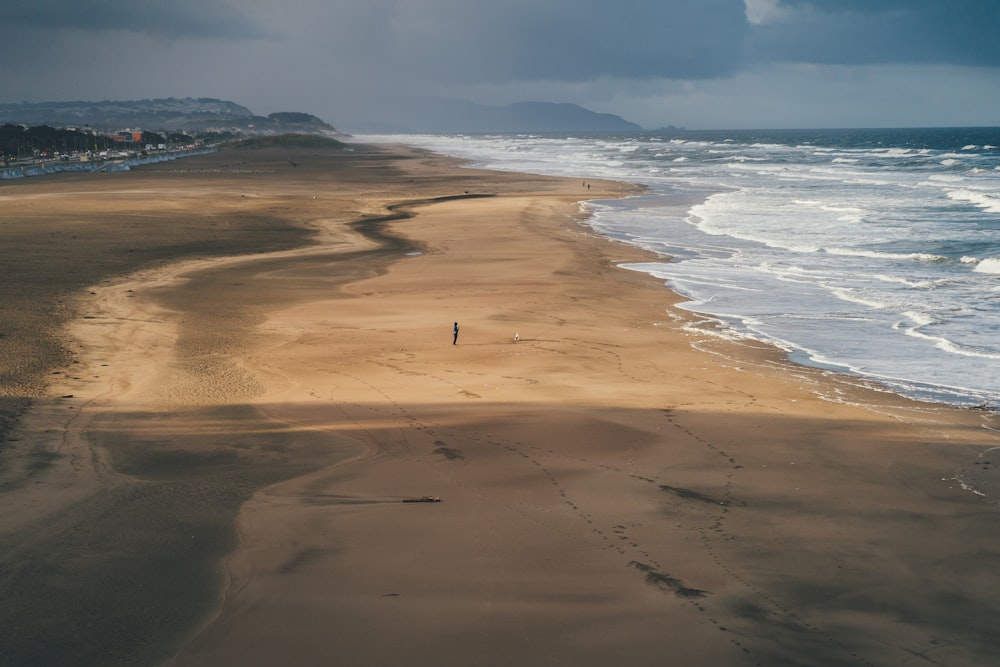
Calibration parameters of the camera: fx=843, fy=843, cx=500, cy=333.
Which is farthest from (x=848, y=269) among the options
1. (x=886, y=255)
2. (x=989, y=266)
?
(x=989, y=266)

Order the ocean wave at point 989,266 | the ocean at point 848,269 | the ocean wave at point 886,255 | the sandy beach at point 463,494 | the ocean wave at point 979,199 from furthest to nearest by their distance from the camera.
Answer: the ocean wave at point 979,199 < the ocean wave at point 886,255 < the ocean wave at point 989,266 < the ocean at point 848,269 < the sandy beach at point 463,494

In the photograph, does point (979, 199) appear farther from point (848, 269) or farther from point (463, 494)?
point (463, 494)

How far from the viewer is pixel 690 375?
13.3 m

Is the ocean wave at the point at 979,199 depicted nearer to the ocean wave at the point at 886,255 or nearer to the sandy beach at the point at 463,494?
the ocean wave at the point at 886,255

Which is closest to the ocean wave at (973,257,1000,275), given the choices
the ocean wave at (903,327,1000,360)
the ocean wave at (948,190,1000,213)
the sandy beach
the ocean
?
the ocean

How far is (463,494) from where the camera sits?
8406 millimetres

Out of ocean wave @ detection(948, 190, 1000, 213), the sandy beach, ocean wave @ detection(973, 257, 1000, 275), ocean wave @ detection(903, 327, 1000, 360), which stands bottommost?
the sandy beach

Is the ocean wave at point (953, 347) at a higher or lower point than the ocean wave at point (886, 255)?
lower

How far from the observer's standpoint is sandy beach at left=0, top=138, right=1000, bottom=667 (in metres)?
5.92

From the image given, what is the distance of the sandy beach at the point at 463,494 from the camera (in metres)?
5.92

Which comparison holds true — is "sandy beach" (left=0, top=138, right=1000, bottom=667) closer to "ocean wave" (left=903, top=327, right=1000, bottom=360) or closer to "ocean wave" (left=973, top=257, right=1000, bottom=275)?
"ocean wave" (left=903, top=327, right=1000, bottom=360)

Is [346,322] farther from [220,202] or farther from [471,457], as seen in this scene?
[220,202]

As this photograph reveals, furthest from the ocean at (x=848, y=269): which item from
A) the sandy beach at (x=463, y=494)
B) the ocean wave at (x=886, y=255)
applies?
the sandy beach at (x=463, y=494)

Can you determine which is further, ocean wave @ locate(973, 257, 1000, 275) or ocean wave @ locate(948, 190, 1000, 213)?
ocean wave @ locate(948, 190, 1000, 213)
